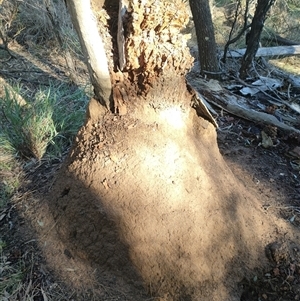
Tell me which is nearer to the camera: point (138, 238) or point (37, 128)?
point (138, 238)

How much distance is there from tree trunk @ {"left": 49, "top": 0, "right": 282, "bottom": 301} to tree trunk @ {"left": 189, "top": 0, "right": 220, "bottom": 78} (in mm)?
2886

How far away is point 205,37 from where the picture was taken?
14.2 ft

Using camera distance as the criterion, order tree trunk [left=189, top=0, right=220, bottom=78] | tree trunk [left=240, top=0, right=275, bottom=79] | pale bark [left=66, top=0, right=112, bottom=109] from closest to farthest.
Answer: pale bark [left=66, top=0, right=112, bottom=109] → tree trunk [left=240, top=0, right=275, bottom=79] → tree trunk [left=189, top=0, right=220, bottom=78]

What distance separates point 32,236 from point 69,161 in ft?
1.44

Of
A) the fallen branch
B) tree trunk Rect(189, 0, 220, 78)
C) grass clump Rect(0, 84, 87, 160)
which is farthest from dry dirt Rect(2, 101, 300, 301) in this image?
tree trunk Rect(189, 0, 220, 78)

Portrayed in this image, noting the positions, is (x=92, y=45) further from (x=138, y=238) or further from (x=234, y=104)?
(x=234, y=104)

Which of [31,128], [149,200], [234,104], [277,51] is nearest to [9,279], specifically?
[149,200]

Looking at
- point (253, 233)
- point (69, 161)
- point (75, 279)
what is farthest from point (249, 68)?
point (75, 279)

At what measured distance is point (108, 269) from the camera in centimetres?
157

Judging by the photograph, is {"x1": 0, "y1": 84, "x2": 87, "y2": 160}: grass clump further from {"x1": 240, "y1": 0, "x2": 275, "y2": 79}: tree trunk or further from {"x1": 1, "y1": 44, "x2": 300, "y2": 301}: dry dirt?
{"x1": 240, "y1": 0, "x2": 275, "y2": 79}: tree trunk

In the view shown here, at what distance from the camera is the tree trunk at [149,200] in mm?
1511

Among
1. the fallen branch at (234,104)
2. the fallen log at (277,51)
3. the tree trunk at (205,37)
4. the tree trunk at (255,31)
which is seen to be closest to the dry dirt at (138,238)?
the fallen branch at (234,104)

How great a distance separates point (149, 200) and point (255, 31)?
3.22 m

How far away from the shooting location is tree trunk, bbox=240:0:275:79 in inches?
151
